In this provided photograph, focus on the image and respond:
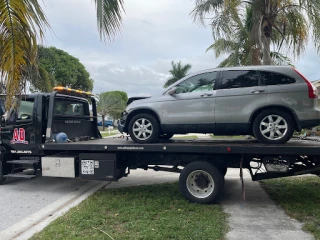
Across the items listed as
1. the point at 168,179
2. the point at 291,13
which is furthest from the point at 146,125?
the point at 291,13

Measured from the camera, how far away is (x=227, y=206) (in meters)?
6.01

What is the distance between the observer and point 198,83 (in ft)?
21.2

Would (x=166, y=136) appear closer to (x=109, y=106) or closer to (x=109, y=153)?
(x=109, y=153)

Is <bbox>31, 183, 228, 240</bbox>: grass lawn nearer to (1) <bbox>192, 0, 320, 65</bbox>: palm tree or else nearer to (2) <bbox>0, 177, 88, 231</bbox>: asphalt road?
(2) <bbox>0, 177, 88, 231</bbox>: asphalt road

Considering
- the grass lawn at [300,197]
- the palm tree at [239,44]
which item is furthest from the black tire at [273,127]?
the palm tree at [239,44]

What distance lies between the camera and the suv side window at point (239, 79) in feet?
20.0

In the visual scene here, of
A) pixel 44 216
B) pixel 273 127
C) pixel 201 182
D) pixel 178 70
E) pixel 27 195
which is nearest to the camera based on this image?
pixel 44 216

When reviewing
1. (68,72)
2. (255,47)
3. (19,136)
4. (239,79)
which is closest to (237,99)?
(239,79)

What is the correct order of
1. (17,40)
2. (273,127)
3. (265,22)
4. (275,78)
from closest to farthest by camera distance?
(17,40) < (273,127) < (275,78) < (265,22)

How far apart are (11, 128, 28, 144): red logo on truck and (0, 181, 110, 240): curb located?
1747 mm

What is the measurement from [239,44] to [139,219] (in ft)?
39.4

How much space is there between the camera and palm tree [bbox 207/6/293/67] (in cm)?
1330

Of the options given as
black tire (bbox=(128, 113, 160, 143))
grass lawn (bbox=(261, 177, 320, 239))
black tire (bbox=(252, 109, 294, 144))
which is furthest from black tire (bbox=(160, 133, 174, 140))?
grass lawn (bbox=(261, 177, 320, 239))

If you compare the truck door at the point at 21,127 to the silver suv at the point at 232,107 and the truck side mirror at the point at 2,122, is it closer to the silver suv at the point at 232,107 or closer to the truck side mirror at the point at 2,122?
the truck side mirror at the point at 2,122
